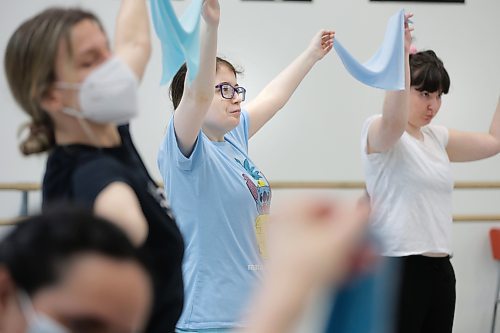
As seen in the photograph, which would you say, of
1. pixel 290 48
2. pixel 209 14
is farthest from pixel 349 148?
pixel 209 14

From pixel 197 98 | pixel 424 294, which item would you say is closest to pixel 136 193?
pixel 197 98

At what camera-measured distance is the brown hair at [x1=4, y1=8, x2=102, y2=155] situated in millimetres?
1427

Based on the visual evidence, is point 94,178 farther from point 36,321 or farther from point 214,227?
point 214,227

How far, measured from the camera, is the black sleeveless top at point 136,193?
1.41m

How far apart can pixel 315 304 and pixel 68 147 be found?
780mm

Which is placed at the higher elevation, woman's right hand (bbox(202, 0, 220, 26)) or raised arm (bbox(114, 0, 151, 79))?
woman's right hand (bbox(202, 0, 220, 26))

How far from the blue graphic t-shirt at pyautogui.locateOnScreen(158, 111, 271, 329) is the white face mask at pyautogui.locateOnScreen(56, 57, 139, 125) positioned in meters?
0.75

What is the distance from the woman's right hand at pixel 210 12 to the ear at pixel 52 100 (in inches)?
35.8

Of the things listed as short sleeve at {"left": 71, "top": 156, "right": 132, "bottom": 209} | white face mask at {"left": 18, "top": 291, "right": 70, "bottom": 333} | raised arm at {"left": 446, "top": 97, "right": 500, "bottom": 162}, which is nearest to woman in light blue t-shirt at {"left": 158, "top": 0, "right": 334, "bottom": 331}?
short sleeve at {"left": 71, "top": 156, "right": 132, "bottom": 209}

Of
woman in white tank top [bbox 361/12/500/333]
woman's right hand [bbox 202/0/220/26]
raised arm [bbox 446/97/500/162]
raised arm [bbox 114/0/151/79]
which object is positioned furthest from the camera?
raised arm [bbox 446/97/500/162]

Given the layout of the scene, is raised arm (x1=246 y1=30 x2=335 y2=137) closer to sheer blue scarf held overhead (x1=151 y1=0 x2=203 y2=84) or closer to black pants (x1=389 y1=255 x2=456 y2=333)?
sheer blue scarf held overhead (x1=151 y1=0 x2=203 y2=84)

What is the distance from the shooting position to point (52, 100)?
146 cm

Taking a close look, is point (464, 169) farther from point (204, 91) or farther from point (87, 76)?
point (87, 76)

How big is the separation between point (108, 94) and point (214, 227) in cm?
92
